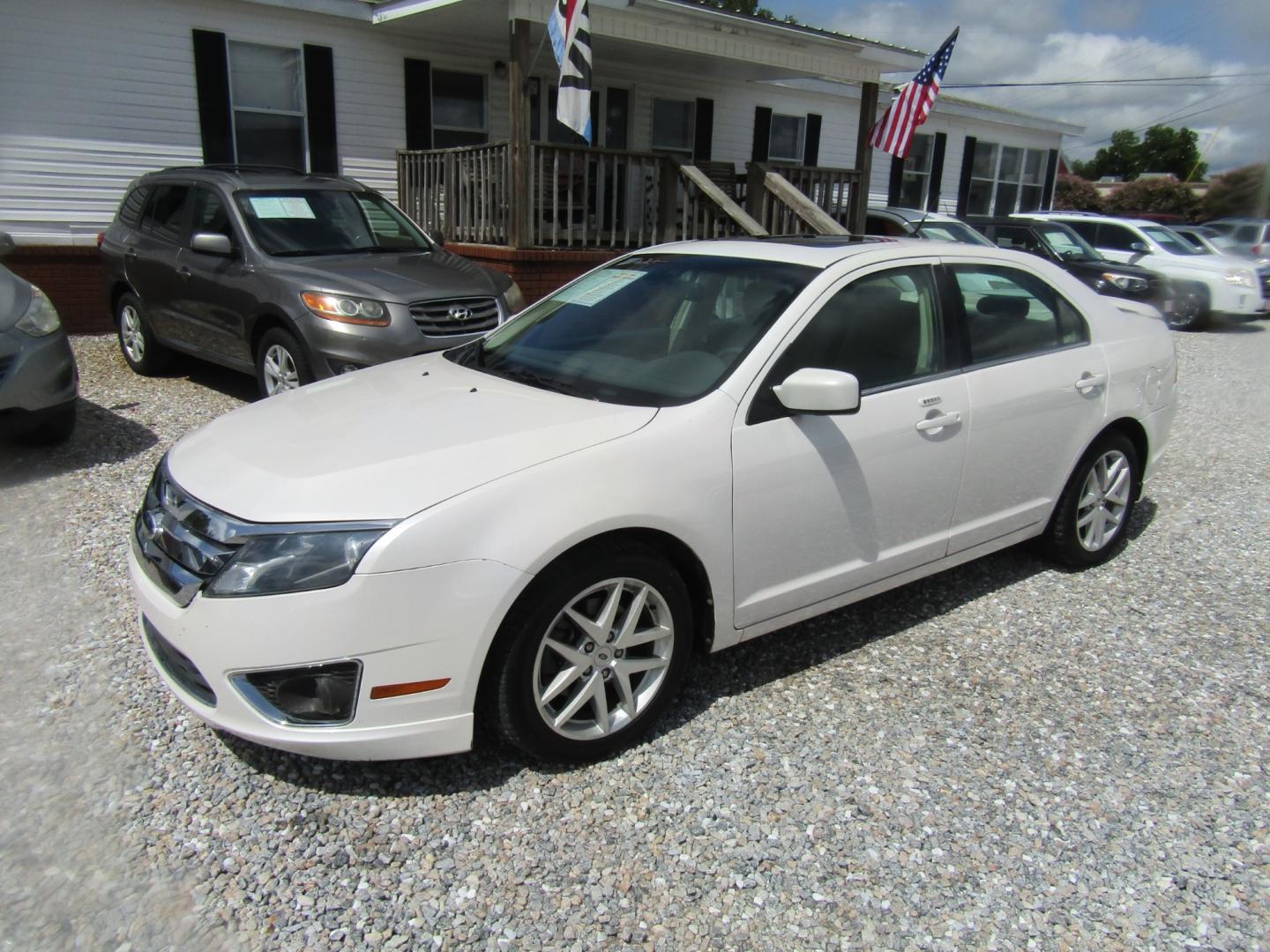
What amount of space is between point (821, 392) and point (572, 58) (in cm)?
645

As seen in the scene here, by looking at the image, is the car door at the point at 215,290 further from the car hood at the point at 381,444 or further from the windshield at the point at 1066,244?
the windshield at the point at 1066,244

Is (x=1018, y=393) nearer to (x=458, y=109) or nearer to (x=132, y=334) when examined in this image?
(x=132, y=334)

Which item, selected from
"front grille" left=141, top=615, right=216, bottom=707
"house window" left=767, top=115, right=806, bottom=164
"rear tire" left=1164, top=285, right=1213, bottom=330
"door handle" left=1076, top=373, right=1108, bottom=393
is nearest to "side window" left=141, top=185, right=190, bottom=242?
"front grille" left=141, top=615, right=216, bottom=707

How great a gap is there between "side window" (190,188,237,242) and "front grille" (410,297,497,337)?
1821 mm

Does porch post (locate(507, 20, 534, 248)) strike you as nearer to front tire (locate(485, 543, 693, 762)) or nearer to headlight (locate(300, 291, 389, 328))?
headlight (locate(300, 291, 389, 328))

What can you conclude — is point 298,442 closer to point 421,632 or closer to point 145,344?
point 421,632

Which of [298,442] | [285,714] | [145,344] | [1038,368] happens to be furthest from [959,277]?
[145,344]

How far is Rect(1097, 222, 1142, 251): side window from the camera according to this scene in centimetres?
1520

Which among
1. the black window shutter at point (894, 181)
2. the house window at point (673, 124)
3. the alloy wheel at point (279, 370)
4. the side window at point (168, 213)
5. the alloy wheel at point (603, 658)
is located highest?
the house window at point (673, 124)

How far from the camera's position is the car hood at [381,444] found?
8.80ft

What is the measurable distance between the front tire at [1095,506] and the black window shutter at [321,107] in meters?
8.84

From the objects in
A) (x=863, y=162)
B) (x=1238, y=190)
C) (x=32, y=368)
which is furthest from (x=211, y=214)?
(x=1238, y=190)

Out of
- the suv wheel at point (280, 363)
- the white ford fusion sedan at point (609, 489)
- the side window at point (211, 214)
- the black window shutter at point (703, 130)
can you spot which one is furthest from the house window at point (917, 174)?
the white ford fusion sedan at point (609, 489)

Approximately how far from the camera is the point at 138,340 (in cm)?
817
